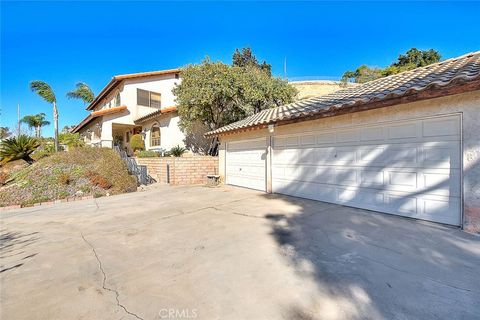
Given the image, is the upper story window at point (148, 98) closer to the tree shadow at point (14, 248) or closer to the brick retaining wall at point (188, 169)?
the brick retaining wall at point (188, 169)

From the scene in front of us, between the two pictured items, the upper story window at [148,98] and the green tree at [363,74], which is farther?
the green tree at [363,74]

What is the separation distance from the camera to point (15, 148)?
13031 millimetres

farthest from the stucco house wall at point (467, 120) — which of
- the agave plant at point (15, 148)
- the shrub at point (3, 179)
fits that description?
the agave plant at point (15, 148)

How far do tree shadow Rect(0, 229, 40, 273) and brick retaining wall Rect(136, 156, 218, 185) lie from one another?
6994 mm

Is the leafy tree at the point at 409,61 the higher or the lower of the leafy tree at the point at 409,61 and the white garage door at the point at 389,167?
the higher

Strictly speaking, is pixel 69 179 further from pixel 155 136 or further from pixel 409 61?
pixel 409 61

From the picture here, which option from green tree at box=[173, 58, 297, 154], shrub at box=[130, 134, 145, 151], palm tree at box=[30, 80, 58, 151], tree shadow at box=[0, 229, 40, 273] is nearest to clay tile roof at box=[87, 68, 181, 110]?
palm tree at box=[30, 80, 58, 151]

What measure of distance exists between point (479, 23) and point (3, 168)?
112ft

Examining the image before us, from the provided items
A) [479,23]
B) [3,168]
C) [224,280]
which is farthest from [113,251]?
[479,23]

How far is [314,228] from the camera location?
4727mm

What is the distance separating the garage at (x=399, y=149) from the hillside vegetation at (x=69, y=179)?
7600mm

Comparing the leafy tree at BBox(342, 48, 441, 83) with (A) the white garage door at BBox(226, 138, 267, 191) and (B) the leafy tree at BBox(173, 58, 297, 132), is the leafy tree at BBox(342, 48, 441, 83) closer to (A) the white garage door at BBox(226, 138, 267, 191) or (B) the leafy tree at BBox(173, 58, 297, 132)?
(B) the leafy tree at BBox(173, 58, 297, 132)

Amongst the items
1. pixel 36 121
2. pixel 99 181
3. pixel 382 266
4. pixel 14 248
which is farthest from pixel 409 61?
pixel 36 121

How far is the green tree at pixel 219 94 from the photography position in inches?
523
